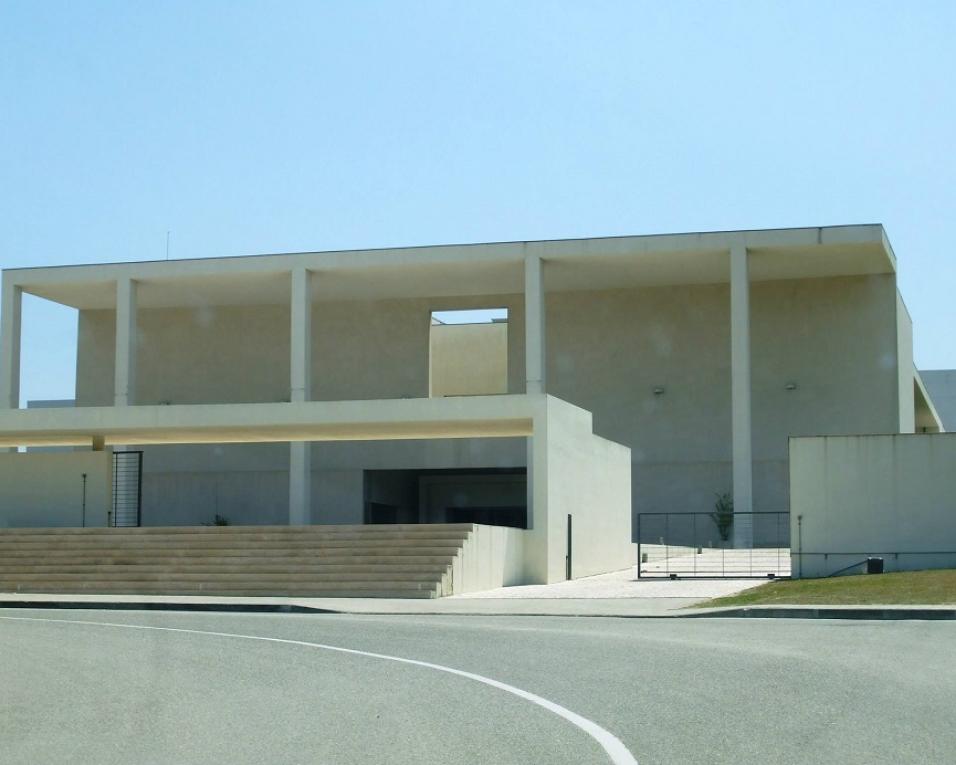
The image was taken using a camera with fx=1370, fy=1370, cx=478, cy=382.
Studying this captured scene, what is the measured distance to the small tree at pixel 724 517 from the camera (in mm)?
47188

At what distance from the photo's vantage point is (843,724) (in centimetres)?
867

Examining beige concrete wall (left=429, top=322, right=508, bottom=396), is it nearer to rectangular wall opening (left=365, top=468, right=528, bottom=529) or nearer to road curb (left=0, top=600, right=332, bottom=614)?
rectangular wall opening (left=365, top=468, right=528, bottom=529)

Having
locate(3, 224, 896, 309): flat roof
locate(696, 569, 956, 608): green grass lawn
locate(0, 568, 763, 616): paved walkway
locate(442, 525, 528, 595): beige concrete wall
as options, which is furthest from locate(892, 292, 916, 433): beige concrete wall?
locate(696, 569, 956, 608): green grass lawn

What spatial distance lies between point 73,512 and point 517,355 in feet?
62.6

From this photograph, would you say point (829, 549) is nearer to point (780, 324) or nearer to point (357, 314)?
point (780, 324)

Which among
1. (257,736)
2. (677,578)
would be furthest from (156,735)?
(677,578)

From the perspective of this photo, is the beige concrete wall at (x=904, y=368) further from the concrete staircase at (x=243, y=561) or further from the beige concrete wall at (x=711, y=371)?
the concrete staircase at (x=243, y=561)

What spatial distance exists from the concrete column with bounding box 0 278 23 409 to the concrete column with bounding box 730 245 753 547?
24554 millimetres

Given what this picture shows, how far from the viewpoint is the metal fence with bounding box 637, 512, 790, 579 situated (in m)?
34.9

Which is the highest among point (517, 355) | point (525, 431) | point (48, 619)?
point (517, 355)

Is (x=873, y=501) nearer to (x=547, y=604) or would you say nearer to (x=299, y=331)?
(x=547, y=604)

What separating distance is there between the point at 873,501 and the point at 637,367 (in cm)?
2356

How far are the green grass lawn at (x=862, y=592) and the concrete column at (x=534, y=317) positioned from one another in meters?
19.0

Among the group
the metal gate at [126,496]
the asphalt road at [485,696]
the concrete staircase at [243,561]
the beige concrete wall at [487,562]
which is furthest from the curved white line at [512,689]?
the metal gate at [126,496]
